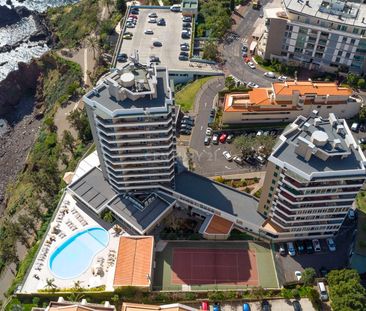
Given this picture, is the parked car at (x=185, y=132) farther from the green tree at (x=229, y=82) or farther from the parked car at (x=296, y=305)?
the parked car at (x=296, y=305)

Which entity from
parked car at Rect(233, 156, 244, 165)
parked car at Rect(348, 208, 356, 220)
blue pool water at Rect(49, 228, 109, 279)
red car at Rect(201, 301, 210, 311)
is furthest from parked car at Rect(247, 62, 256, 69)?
red car at Rect(201, 301, 210, 311)

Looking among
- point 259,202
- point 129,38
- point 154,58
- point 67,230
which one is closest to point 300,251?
point 259,202

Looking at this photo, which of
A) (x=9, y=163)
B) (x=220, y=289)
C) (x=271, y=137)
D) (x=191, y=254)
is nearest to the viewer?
(x=220, y=289)

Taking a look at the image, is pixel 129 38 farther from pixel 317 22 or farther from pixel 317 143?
pixel 317 143

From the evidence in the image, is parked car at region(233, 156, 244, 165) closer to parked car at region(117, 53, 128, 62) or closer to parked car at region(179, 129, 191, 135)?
parked car at region(179, 129, 191, 135)

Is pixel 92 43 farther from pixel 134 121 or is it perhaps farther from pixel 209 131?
pixel 134 121

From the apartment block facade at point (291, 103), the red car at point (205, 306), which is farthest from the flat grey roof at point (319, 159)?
the red car at point (205, 306)
